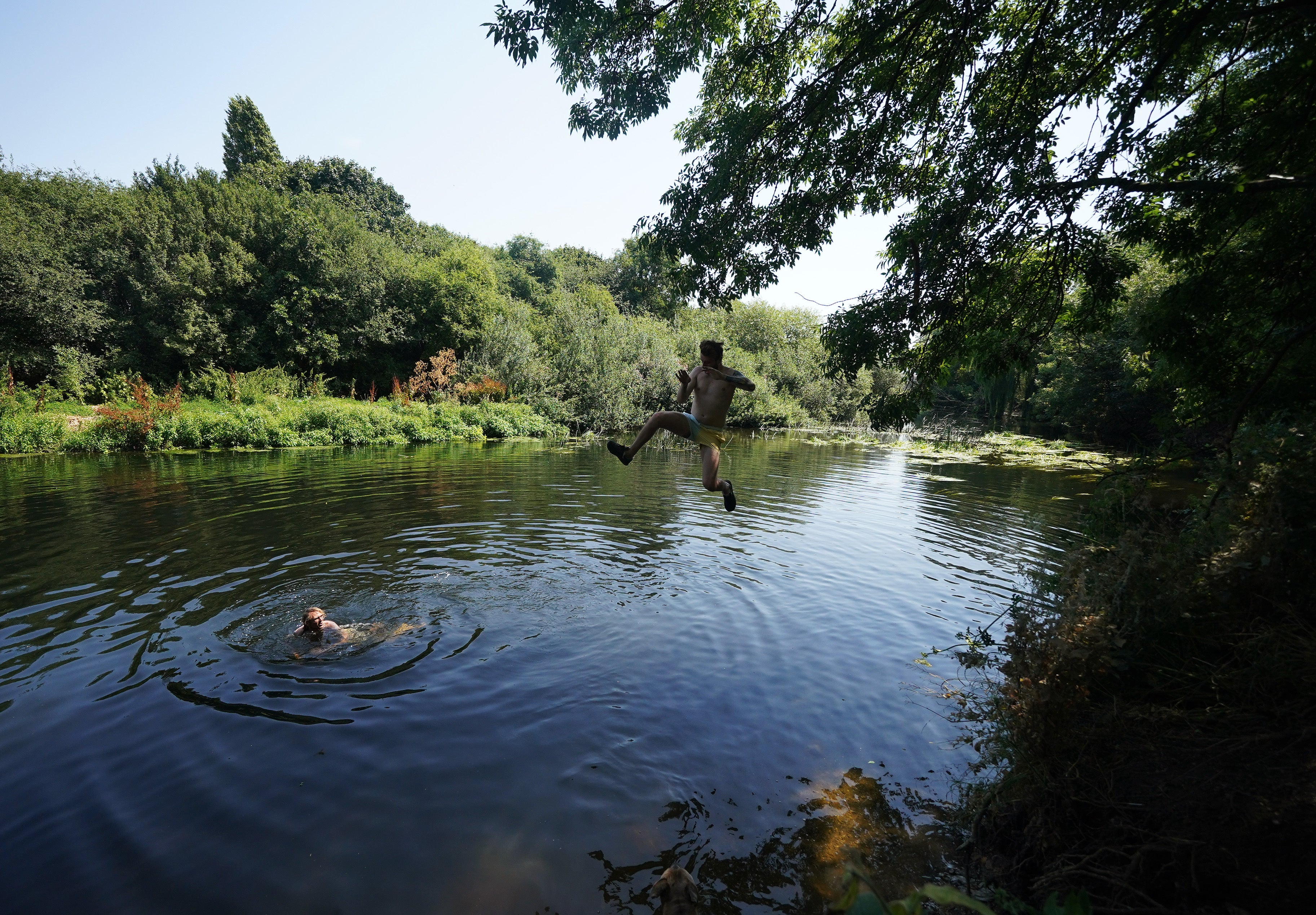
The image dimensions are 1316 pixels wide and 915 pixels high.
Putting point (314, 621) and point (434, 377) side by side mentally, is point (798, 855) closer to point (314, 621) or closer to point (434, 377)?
point (314, 621)

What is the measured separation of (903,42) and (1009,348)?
3603 mm

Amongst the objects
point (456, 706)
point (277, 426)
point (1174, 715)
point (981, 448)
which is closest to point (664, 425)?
point (456, 706)

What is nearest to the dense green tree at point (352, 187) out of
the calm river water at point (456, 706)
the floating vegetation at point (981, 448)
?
the floating vegetation at point (981, 448)

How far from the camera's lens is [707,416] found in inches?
292

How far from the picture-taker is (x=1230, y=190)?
17.6 ft

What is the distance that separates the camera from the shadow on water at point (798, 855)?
380cm

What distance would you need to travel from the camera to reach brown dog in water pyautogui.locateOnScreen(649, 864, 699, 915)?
3629 millimetres

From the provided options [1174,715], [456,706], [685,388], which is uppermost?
[685,388]

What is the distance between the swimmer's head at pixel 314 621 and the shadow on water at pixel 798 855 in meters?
4.52

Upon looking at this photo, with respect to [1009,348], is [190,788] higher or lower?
lower

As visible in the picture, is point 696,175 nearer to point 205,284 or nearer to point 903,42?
point 903,42

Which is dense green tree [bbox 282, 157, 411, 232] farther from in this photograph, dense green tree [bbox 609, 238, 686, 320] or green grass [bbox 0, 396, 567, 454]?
dense green tree [bbox 609, 238, 686, 320]

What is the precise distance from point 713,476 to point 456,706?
383 cm

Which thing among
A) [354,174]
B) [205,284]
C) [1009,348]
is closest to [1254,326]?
[1009,348]
